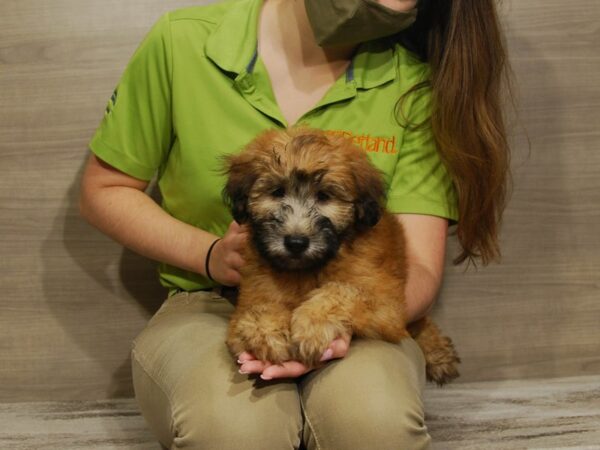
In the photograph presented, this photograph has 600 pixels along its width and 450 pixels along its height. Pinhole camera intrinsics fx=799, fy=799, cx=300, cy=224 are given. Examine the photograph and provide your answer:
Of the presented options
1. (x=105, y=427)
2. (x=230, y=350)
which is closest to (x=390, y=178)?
(x=230, y=350)

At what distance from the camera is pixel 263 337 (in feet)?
5.52

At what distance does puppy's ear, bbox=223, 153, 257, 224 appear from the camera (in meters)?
1.75

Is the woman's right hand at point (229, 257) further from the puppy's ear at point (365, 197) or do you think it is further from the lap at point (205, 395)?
the puppy's ear at point (365, 197)

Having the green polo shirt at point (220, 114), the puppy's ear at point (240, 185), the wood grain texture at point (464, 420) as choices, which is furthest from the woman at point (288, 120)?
the wood grain texture at point (464, 420)

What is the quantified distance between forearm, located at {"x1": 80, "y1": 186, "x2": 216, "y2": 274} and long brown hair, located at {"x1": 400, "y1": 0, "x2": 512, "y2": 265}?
0.69m

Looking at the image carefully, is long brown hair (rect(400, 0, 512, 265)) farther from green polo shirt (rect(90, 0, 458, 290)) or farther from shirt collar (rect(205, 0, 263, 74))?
shirt collar (rect(205, 0, 263, 74))

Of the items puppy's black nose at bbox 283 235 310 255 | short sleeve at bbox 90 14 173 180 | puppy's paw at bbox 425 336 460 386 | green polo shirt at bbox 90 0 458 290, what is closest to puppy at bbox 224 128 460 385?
puppy's black nose at bbox 283 235 310 255

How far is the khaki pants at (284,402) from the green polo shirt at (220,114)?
0.43 m

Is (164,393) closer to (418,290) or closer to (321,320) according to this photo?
(321,320)

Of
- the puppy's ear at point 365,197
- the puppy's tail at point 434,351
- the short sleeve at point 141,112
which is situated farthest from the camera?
the puppy's tail at point 434,351

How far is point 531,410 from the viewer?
247cm

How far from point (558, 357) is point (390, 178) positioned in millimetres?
1195

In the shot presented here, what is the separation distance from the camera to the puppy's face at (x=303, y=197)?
1663mm

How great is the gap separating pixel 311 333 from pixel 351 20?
0.80 m
